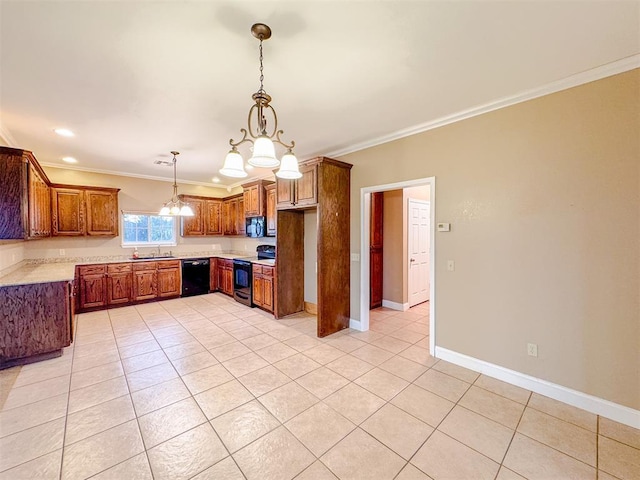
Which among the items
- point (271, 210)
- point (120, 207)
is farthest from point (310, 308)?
point (120, 207)

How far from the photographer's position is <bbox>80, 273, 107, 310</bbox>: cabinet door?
495cm

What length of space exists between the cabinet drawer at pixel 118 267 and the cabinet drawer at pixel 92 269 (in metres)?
0.08

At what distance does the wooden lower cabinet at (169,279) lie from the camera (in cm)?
576

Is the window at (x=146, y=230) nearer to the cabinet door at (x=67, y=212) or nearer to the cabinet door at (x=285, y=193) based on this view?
the cabinet door at (x=67, y=212)

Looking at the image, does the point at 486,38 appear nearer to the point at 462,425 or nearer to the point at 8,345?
the point at 462,425

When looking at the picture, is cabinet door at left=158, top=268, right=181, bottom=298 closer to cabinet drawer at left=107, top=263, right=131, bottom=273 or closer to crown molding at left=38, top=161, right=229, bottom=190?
cabinet drawer at left=107, top=263, right=131, bottom=273

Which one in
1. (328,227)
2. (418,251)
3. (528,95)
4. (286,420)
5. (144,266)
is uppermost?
(528,95)

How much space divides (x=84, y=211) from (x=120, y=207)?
64 centimetres

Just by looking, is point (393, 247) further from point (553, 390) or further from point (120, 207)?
point (120, 207)

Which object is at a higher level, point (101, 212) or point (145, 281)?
point (101, 212)

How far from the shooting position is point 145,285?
5582mm

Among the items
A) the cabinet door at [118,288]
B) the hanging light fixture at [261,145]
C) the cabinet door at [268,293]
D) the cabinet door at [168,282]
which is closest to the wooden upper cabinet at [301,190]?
the cabinet door at [268,293]

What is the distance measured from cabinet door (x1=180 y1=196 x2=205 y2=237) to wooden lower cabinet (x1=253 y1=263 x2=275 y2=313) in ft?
8.03

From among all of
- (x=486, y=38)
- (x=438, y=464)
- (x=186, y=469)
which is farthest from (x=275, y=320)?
(x=486, y=38)
